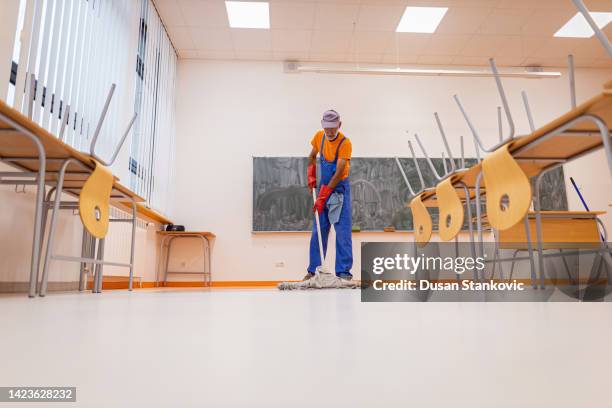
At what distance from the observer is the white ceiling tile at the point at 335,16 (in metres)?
4.98

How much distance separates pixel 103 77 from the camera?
12.0 ft

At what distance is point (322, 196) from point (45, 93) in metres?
2.06

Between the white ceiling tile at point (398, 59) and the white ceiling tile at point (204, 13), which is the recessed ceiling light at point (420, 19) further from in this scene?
the white ceiling tile at point (204, 13)

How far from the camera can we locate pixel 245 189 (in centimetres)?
587

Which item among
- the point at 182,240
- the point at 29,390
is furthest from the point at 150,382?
the point at 182,240

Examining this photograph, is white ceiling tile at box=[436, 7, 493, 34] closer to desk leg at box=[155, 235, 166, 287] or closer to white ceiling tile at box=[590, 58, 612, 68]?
white ceiling tile at box=[590, 58, 612, 68]

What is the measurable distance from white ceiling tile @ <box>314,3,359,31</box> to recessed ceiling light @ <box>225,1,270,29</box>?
637 mm

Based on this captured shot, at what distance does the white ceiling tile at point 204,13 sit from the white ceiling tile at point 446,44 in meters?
2.76

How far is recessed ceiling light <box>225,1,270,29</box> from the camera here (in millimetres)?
4938

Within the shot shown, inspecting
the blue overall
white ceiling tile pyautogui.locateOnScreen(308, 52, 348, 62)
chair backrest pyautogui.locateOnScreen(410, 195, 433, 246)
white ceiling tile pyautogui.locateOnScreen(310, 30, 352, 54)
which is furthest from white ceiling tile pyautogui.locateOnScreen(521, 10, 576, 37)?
chair backrest pyautogui.locateOnScreen(410, 195, 433, 246)

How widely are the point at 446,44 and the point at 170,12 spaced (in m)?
3.66

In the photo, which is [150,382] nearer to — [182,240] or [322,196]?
[322,196]

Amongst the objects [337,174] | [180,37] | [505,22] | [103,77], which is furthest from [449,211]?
[180,37]

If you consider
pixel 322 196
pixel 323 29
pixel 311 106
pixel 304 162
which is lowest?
pixel 322 196
